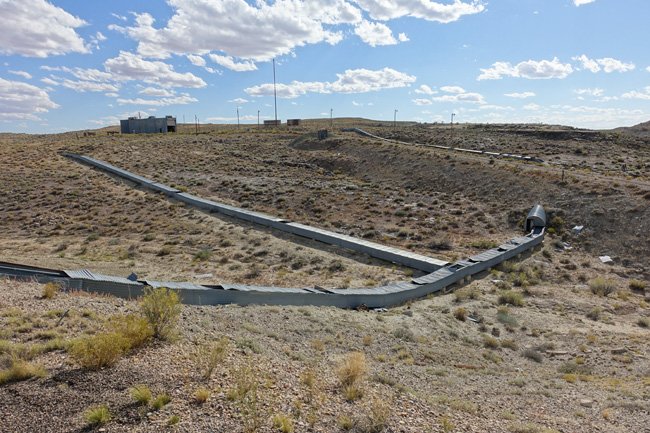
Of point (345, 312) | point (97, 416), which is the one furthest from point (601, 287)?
point (97, 416)

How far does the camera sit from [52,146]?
5600 cm

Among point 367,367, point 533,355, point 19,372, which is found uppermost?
point 19,372

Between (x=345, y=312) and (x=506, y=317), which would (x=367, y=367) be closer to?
(x=345, y=312)

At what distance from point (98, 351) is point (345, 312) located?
7.51 metres

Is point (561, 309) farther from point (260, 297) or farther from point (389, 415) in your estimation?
point (389, 415)

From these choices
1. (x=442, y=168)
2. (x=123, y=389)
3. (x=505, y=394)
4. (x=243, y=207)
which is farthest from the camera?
(x=442, y=168)

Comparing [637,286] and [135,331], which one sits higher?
[135,331]

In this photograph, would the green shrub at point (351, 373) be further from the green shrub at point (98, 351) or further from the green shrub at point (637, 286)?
the green shrub at point (637, 286)

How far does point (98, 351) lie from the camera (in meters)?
6.45

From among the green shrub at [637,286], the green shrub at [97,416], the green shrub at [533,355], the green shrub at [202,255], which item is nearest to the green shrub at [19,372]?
the green shrub at [97,416]

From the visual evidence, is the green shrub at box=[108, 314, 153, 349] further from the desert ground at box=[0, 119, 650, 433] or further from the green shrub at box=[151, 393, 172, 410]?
the green shrub at box=[151, 393, 172, 410]

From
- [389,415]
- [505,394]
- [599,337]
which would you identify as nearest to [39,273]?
[389,415]

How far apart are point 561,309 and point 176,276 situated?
13.1 m

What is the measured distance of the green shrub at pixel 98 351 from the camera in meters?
6.44
